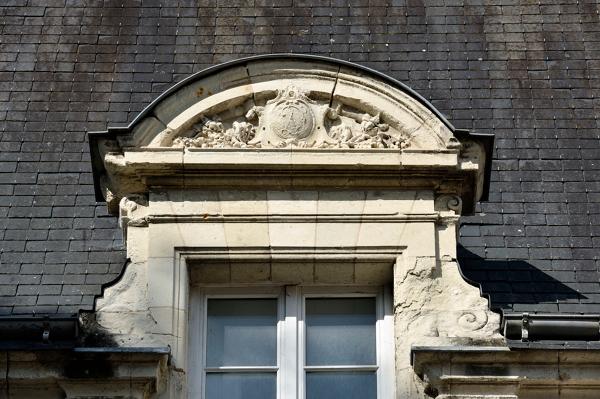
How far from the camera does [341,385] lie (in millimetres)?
9609

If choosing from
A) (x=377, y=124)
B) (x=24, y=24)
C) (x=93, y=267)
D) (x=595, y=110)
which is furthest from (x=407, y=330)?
(x=24, y=24)

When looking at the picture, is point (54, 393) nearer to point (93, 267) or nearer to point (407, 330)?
point (93, 267)

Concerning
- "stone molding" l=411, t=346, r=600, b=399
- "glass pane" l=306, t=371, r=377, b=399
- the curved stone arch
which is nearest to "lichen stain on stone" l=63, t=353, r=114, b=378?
"glass pane" l=306, t=371, r=377, b=399

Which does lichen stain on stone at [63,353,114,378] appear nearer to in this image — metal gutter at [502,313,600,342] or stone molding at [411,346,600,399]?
stone molding at [411,346,600,399]

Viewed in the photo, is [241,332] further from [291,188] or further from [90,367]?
[90,367]

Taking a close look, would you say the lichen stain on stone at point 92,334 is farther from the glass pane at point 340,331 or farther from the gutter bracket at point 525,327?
the gutter bracket at point 525,327

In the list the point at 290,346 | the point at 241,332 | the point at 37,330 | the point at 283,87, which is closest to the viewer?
the point at 37,330

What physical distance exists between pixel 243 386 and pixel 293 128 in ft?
4.86

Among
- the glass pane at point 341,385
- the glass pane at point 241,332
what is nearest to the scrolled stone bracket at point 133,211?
the glass pane at point 241,332

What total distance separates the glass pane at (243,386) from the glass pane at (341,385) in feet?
0.67

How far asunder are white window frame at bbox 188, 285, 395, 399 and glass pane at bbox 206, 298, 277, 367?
0.03 metres

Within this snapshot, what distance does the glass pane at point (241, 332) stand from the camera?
973 cm

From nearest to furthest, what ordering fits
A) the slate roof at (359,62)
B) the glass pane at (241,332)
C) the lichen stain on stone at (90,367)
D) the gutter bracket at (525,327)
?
the lichen stain on stone at (90,367) → the gutter bracket at (525,327) → the glass pane at (241,332) → the slate roof at (359,62)

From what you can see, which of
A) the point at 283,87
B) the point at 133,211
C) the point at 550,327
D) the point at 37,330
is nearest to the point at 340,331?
the point at 550,327
